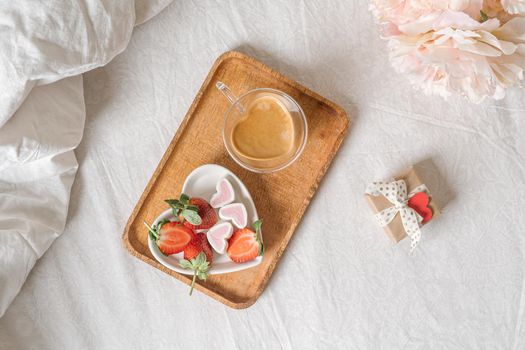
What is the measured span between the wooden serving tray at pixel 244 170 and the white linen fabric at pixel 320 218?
0.11 feet

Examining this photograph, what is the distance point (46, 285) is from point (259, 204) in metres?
0.44

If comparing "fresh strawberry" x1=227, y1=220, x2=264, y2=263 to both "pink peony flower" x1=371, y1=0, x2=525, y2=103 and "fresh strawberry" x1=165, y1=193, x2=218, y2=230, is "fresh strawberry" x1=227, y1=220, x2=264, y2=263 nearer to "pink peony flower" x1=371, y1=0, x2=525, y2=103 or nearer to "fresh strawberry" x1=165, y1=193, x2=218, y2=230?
"fresh strawberry" x1=165, y1=193, x2=218, y2=230

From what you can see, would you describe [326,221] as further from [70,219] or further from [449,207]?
[70,219]

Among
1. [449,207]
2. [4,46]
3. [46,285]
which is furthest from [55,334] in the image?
[449,207]

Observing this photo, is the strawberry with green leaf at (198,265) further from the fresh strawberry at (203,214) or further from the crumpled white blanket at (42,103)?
the crumpled white blanket at (42,103)

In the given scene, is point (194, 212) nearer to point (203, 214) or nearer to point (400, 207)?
point (203, 214)

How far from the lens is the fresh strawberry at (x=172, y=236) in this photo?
89 centimetres

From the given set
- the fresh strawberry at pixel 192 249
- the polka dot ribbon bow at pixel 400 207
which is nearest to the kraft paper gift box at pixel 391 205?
the polka dot ribbon bow at pixel 400 207

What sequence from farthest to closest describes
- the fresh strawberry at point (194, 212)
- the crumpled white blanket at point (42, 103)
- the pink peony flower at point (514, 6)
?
the fresh strawberry at point (194, 212) < the crumpled white blanket at point (42, 103) < the pink peony flower at point (514, 6)

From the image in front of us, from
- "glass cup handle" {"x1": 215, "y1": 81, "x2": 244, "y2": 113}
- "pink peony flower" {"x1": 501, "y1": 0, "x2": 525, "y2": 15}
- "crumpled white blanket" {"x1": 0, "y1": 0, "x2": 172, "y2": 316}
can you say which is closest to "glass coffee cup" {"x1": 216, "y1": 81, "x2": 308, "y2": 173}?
"glass cup handle" {"x1": 215, "y1": 81, "x2": 244, "y2": 113}

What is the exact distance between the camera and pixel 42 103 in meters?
0.86

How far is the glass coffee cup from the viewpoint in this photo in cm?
88

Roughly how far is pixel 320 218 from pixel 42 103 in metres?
0.52

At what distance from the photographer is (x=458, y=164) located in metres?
0.94
